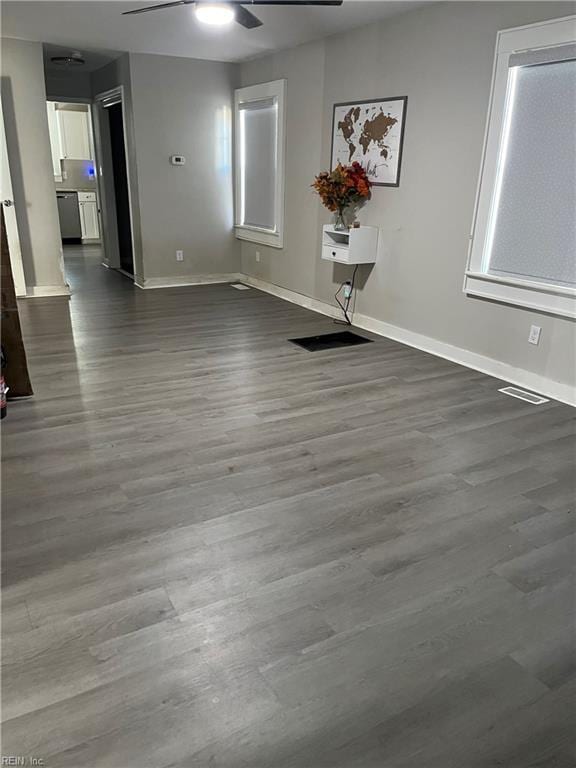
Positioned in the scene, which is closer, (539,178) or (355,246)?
(539,178)

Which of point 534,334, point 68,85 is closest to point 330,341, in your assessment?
point 534,334

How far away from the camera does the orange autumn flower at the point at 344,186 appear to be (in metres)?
4.62

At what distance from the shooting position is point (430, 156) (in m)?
4.12

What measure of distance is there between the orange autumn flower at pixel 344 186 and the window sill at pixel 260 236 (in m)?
1.40

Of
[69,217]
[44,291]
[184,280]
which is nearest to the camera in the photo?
[44,291]

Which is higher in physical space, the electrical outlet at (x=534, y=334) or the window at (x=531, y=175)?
the window at (x=531, y=175)

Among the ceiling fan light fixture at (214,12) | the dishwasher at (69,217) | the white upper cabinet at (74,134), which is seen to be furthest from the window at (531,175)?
the white upper cabinet at (74,134)

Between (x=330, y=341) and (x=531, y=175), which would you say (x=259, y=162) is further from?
(x=531, y=175)

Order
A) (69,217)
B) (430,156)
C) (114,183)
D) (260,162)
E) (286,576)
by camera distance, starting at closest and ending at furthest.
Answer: (286,576)
(430,156)
(260,162)
(114,183)
(69,217)

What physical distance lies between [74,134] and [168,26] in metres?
6.04

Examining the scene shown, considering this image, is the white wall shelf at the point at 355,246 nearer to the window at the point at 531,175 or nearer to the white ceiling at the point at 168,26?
the window at the point at 531,175

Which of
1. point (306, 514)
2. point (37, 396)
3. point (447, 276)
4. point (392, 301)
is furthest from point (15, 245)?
point (306, 514)

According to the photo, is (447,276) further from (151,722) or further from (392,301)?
(151,722)

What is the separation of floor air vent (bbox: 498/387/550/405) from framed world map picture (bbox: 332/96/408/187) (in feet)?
6.36
